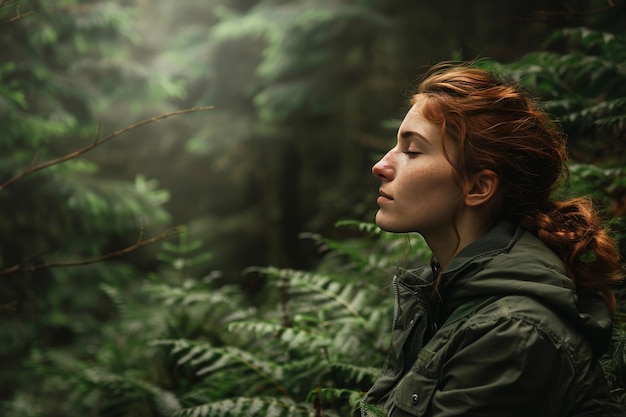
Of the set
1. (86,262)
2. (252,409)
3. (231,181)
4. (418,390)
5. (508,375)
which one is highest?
(86,262)

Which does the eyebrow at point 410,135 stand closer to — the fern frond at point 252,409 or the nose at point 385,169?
the nose at point 385,169

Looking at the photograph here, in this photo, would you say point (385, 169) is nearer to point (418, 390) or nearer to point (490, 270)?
point (490, 270)

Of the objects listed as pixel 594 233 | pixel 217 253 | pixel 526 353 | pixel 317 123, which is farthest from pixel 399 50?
pixel 526 353

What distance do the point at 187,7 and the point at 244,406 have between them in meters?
11.1

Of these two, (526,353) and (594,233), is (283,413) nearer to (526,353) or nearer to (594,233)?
(526,353)

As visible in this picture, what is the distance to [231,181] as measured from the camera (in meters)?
10.9

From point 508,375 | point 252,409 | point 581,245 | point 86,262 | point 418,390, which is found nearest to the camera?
point 508,375

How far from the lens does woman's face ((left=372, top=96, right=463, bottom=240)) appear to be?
5.86 feet

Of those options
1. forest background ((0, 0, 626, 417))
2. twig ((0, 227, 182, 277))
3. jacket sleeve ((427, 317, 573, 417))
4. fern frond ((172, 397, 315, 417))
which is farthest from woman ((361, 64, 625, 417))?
twig ((0, 227, 182, 277))

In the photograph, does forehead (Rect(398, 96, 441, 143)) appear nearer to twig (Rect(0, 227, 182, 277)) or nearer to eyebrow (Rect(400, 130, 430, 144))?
eyebrow (Rect(400, 130, 430, 144))

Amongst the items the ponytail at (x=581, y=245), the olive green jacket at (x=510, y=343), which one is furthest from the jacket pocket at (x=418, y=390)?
the ponytail at (x=581, y=245)

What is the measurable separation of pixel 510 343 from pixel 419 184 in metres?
0.66

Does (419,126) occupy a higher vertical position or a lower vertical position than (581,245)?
higher

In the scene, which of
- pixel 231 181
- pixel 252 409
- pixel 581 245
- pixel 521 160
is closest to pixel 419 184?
pixel 521 160
